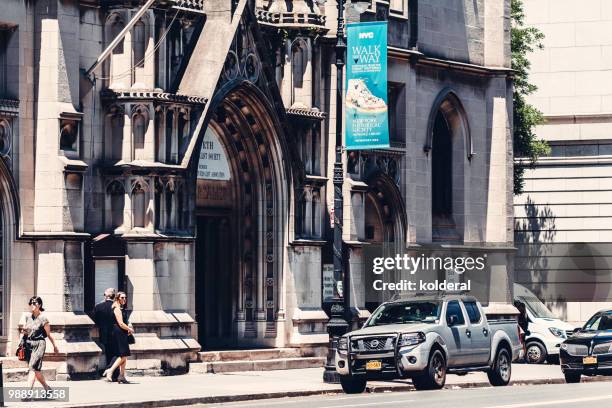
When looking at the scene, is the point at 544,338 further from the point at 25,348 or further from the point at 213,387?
the point at 25,348

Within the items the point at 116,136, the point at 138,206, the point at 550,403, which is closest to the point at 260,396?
the point at 550,403

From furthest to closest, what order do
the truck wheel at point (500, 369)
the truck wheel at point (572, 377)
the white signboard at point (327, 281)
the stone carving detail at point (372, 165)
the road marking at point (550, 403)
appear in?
1. the stone carving detail at point (372, 165)
2. the white signboard at point (327, 281)
3. the truck wheel at point (572, 377)
4. the truck wheel at point (500, 369)
5. the road marking at point (550, 403)

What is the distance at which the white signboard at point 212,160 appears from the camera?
4209 cm

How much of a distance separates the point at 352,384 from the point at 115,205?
6.60 meters

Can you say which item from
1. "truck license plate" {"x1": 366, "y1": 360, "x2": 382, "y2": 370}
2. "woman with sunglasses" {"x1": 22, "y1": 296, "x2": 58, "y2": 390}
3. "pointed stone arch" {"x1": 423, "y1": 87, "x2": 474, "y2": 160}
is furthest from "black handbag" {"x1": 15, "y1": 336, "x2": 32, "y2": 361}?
"pointed stone arch" {"x1": 423, "y1": 87, "x2": 474, "y2": 160}

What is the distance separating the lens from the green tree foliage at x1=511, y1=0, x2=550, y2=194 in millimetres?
59188

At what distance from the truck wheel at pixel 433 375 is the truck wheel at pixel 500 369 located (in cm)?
241

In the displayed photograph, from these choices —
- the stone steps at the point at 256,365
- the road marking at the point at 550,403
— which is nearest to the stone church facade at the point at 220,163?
the stone steps at the point at 256,365

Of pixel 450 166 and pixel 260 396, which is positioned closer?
pixel 260 396

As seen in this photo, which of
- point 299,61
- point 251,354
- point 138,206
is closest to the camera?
point 138,206

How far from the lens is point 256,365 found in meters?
41.0

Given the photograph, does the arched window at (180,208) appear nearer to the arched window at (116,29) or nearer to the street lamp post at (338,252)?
the arched window at (116,29)

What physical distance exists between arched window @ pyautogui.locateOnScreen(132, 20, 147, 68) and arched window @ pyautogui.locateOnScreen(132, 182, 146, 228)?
8.45 ft

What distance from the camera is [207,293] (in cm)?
4319
